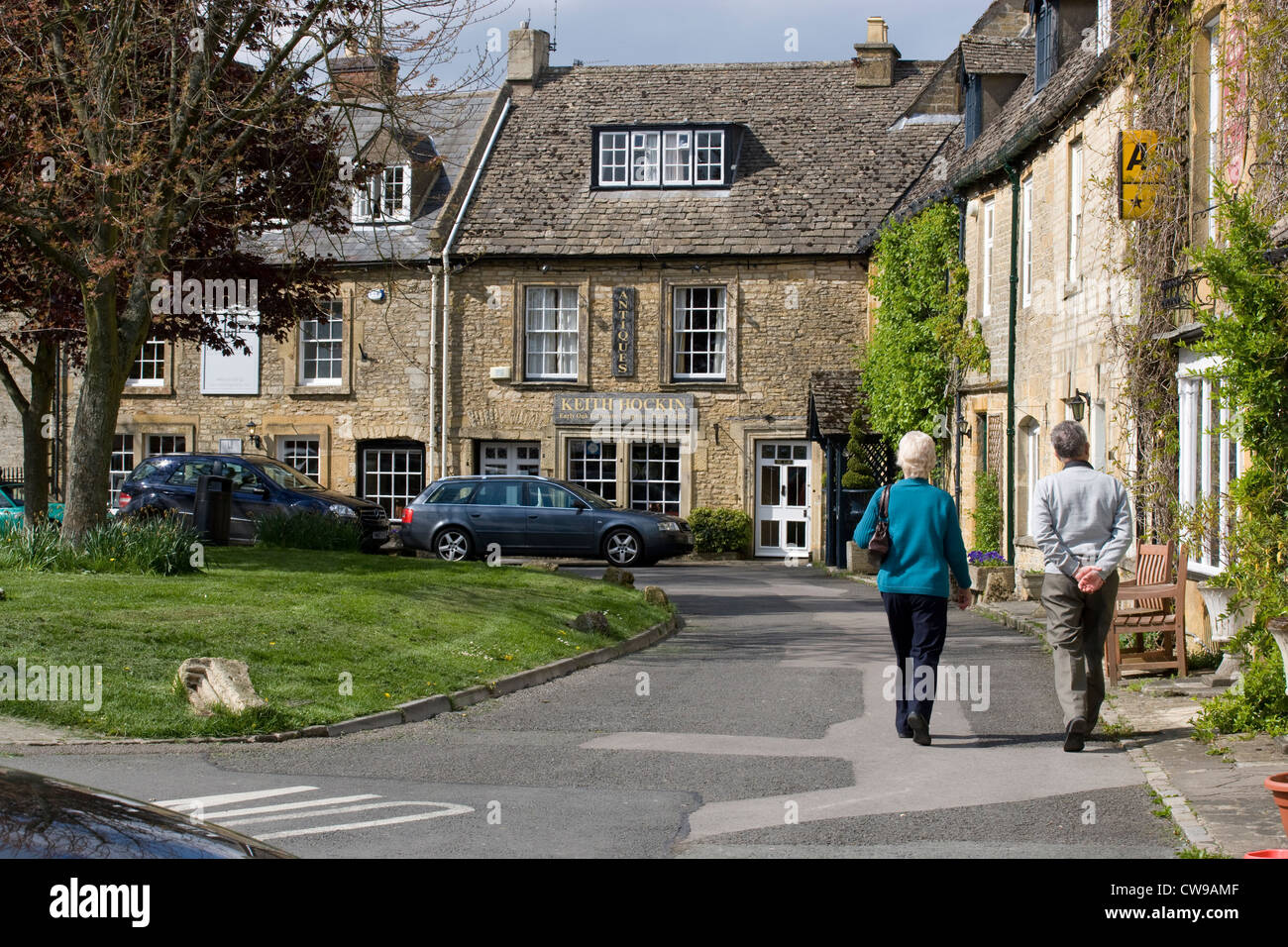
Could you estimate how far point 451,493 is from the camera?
26.0m

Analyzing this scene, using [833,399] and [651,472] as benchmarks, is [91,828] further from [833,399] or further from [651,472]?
[651,472]

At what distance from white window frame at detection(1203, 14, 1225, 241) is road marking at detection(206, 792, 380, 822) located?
9.02 meters

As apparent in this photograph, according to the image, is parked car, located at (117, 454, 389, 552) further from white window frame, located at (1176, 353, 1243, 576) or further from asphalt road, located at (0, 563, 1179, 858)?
white window frame, located at (1176, 353, 1243, 576)

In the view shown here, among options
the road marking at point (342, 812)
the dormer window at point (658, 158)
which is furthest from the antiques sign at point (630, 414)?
the road marking at point (342, 812)

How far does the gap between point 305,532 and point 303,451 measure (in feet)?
35.9

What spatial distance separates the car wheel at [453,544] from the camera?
84.4ft

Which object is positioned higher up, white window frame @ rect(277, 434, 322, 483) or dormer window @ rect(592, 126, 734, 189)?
dormer window @ rect(592, 126, 734, 189)

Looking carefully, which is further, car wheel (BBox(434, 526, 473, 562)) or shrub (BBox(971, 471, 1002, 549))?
car wheel (BBox(434, 526, 473, 562))

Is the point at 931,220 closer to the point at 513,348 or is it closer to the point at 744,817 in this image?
the point at 513,348

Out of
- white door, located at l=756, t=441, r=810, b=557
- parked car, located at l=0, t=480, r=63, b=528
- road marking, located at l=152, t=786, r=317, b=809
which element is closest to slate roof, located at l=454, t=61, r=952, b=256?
white door, located at l=756, t=441, r=810, b=557

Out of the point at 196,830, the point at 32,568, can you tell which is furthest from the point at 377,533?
the point at 196,830

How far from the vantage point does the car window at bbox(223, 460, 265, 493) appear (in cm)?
2470

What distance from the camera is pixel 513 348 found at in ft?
99.6

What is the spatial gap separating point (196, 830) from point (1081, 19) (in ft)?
65.3
